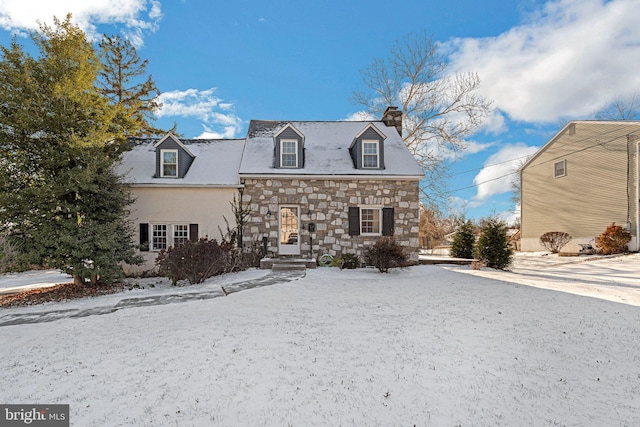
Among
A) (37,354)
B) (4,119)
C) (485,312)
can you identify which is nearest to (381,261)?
(485,312)

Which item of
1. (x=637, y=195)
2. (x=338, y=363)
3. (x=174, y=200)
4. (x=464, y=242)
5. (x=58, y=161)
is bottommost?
(x=338, y=363)

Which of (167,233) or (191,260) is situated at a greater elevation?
(167,233)

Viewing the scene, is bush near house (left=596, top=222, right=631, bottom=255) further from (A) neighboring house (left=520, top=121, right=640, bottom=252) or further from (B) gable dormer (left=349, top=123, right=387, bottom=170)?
(B) gable dormer (left=349, top=123, right=387, bottom=170)

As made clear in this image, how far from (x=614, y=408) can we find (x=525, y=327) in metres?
2.19

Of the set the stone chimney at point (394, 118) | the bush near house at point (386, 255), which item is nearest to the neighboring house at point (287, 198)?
the bush near house at point (386, 255)

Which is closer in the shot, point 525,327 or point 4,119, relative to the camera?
point 525,327

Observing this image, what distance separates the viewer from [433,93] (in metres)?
20.6

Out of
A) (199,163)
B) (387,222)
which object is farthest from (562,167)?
(199,163)

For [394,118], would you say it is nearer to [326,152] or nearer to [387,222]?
[326,152]

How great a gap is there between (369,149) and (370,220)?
9.68 ft

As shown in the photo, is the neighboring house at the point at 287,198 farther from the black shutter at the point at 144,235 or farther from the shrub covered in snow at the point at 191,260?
the shrub covered in snow at the point at 191,260

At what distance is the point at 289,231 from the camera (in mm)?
14391

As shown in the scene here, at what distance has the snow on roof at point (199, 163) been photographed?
13.5 meters

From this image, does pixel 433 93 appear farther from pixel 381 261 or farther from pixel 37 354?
pixel 37 354
